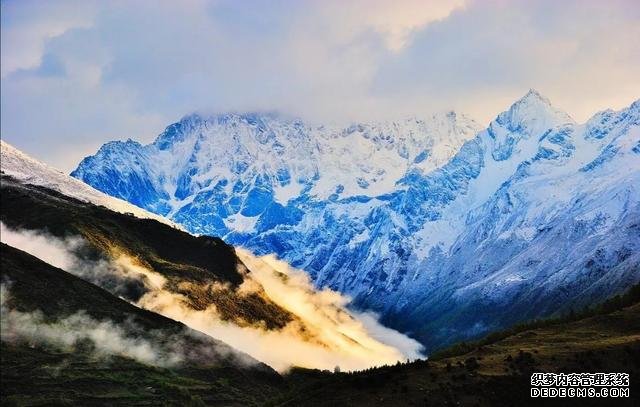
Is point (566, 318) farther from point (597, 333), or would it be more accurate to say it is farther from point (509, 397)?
point (509, 397)

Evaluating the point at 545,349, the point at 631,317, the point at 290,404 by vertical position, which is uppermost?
the point at 631,317

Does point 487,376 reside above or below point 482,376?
above

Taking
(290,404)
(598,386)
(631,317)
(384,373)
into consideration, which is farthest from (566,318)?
(290,404)

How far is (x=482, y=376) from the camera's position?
124 m

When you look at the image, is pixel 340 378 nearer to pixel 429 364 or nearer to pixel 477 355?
pixel 429 364

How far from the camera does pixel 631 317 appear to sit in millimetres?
158125

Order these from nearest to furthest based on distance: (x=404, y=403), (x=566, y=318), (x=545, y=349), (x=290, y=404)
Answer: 1. (x=404, y=403)
2. (x=290, y=404)
3. (x=545, y=349)
4. (x=566, y=318)

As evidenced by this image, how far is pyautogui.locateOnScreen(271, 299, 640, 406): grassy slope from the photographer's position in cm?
11981

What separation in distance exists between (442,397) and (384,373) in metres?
10.9

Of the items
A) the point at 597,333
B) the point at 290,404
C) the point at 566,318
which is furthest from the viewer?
the point at 566,318

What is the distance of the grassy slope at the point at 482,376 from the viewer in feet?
393

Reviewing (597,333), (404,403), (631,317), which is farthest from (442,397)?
(631,317)

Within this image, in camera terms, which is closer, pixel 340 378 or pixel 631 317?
pixel 340 378

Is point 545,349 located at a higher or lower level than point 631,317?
lower
